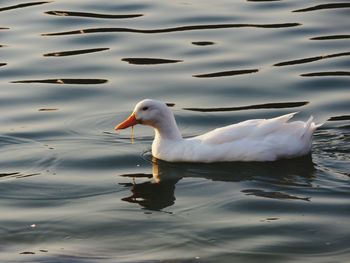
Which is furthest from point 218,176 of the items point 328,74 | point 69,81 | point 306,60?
point 306,60

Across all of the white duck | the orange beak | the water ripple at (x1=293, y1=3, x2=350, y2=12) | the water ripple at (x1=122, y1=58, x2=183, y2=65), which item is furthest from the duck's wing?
the water ripple at (x1=293, y1=3, x2=350, y2=12)

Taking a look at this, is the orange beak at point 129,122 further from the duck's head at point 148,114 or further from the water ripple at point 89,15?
the water ripple at point 89,15

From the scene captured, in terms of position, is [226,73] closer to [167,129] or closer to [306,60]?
[306,60]

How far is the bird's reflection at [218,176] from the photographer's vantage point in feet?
39.1

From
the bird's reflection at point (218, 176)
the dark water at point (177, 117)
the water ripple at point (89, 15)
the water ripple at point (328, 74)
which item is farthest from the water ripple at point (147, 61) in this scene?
the bird's reflection at point (218, 176)

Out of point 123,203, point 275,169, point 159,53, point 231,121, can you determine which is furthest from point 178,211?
point 159,53

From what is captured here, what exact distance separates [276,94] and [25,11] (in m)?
5.76

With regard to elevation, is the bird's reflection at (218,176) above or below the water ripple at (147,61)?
below

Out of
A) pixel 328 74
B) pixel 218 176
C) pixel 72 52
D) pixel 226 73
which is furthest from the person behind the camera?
pixel 72 52

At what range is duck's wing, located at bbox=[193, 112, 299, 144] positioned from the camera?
12875 millimetres

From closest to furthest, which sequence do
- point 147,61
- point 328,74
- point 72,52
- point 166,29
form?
1. point 328,74
2. point 147,61
3. point 72,52
4. point 166,29

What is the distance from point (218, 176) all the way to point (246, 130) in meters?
0.68

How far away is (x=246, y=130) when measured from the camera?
42.3 ft

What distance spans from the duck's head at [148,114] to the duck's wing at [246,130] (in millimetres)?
594
